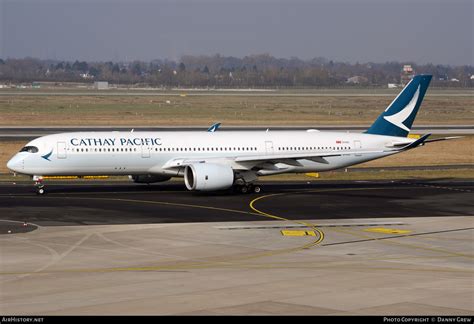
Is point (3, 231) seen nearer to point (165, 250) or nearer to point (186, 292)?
point (165, 250)

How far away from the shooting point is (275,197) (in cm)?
5581

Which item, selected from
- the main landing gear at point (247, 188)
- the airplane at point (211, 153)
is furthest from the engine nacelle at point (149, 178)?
the main landing gear at point (247, 188)

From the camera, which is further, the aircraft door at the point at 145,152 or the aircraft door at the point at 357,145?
the aircraft door at the point at 357,145

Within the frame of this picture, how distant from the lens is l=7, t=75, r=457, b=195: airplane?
55.4 m

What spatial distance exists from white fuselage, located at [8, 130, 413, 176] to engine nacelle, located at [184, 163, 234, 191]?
2.04m

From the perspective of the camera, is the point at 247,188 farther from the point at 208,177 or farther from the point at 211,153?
the point at 208,177

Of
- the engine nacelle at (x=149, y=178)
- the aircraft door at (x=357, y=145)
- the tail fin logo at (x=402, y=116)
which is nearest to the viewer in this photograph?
the engine nacelle at (x=149, y=178)

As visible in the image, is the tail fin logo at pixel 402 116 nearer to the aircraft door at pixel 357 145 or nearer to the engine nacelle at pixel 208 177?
the aircraft door at pixel 357 145

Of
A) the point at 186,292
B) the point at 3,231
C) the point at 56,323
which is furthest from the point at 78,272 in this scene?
the point at 3,231

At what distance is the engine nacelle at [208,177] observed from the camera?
54688 mm

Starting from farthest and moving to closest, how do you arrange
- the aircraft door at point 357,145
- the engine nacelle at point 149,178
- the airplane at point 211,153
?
the aircraft door at point 357,145 → the engine nacelle at point 149,178 → the airplane at point 211,153

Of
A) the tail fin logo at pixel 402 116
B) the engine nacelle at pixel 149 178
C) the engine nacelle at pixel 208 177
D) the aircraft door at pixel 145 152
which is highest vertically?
the tail fin logo at pixel 402 116

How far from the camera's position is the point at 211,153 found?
58.2 m

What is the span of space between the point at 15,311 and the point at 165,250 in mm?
12081
